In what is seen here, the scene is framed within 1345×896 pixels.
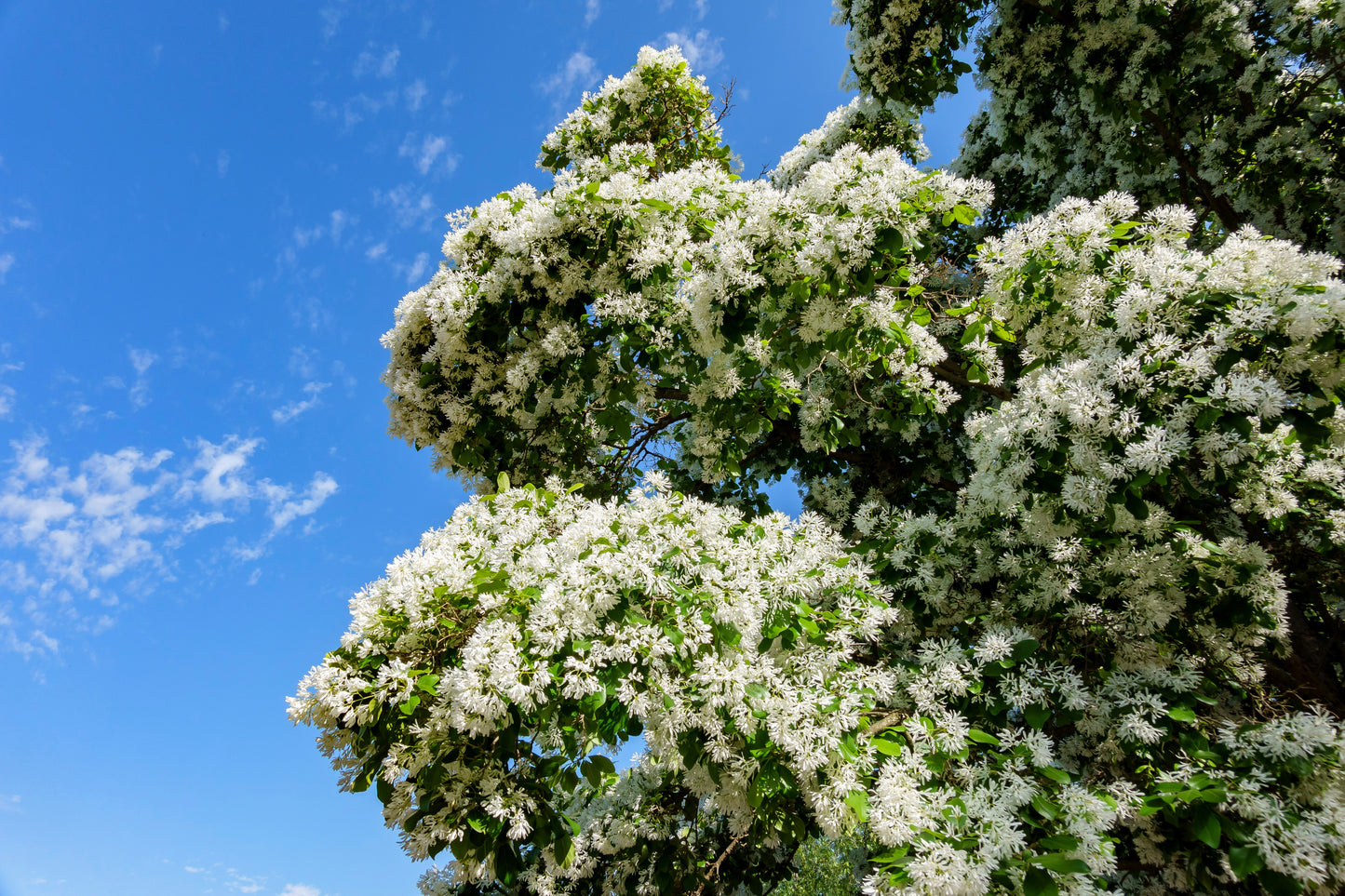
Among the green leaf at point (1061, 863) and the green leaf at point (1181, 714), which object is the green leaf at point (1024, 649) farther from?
the green leaf at point (1061, 863)

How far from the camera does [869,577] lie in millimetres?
5012

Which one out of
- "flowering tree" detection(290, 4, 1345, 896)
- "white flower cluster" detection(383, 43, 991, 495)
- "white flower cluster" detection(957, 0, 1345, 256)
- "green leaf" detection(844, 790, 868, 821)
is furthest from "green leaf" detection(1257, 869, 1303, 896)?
"white flower cluster" detection(957, 0, 1345, 256)

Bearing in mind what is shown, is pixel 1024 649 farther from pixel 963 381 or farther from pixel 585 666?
pixel 963 381

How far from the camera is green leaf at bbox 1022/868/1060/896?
3061 mm

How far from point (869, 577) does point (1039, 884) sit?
2.21 meters

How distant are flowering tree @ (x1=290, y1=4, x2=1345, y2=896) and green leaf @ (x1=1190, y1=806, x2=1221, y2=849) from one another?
0.01m

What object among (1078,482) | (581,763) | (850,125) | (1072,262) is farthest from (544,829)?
(850,125)

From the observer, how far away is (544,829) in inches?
138

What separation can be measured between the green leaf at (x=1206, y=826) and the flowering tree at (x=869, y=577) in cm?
1

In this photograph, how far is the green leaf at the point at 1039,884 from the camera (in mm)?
3061

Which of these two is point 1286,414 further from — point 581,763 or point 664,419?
point 664,419

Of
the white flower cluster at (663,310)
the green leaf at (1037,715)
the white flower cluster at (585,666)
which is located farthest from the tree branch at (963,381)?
the white flower cluster at (585,666)

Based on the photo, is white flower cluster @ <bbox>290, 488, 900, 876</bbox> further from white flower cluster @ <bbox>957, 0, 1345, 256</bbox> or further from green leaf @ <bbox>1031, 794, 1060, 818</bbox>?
white flower cluster @ <bbox>957, 0, 1345, 256</bbox>

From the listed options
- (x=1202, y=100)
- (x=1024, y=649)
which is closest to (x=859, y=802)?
(x=1024, y=649)
